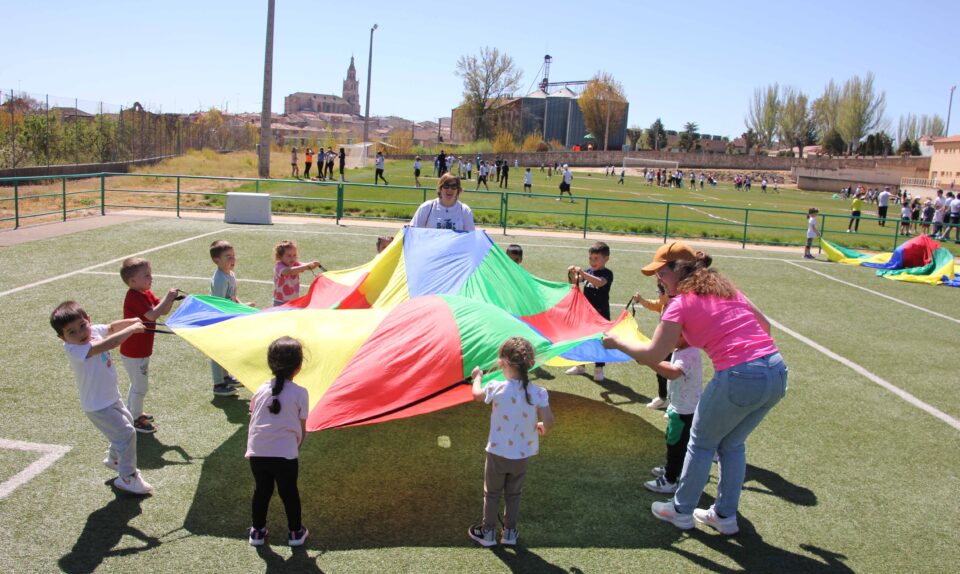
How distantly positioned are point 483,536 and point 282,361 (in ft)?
5.56

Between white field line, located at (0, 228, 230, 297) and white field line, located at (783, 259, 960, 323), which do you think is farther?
white field line, located at (783, 259, 960, 323)

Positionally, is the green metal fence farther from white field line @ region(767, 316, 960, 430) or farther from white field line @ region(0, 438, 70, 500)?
white field line @ region(0, 438, 70, 500)

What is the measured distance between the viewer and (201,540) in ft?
14.6

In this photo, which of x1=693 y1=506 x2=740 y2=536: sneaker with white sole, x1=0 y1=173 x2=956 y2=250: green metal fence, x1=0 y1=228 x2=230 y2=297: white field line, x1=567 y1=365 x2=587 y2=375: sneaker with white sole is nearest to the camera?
x1=693 y1=506 x2=740 y2=536: sneaker with white sole

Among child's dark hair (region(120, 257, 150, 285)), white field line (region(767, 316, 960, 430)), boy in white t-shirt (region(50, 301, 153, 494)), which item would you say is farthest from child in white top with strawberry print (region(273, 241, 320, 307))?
white field line (region(767, 316, 960, 430))

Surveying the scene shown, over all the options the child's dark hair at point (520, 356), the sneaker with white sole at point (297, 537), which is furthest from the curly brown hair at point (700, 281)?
the sneaker with white sole at point (297, 537)

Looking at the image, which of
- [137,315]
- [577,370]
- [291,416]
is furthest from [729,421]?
[137,315]

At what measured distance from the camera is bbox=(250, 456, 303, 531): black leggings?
4.27 metres

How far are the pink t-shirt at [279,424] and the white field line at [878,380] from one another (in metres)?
6.65

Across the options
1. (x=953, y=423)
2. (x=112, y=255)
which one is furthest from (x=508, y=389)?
(x=112, y=255)

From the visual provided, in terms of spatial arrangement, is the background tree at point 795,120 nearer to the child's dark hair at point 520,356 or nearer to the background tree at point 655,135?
the background tree at point 655,135

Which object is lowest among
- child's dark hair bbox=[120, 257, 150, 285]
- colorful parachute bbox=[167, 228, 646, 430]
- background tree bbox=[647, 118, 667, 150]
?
colorful parachute bbox=[167, 228, 646, 430]

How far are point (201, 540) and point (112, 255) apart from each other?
11.1 meters

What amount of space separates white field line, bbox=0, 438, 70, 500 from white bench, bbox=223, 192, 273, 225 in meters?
13.8
